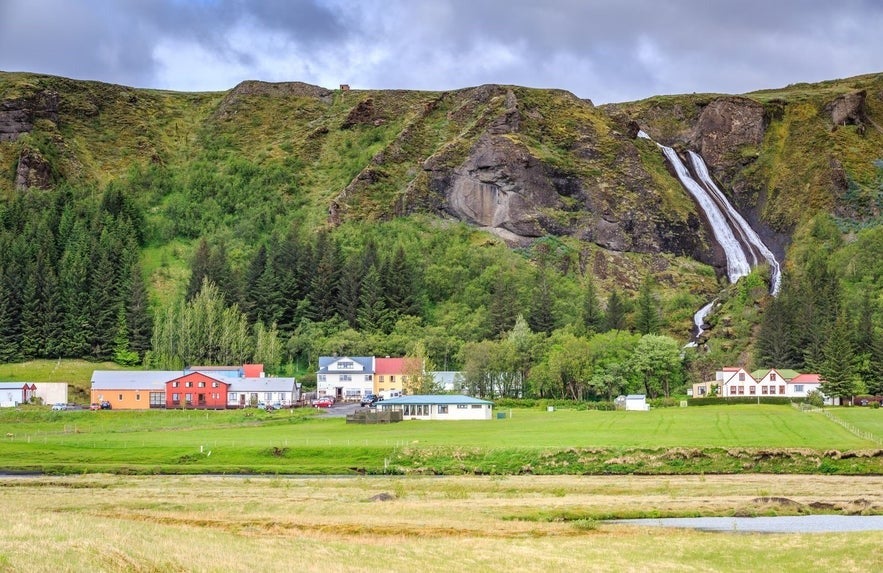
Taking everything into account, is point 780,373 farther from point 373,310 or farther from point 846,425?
point 373,310

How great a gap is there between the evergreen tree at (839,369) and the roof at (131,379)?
6922cm

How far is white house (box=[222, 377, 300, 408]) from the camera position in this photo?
123 m

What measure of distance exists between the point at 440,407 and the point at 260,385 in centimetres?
2964

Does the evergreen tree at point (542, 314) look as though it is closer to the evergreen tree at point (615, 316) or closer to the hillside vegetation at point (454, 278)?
the hillside vegetation at point (454, 278)

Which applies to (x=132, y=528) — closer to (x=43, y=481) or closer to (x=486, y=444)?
(x=43, y=481)

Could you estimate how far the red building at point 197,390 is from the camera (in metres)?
121

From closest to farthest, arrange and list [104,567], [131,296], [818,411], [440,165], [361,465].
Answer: [104,567]
[361,465]
[818,411]
[131,296]
[440,165]

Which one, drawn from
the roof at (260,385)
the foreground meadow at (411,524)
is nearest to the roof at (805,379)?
the roof at (260,385)

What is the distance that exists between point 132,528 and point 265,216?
166199 mm

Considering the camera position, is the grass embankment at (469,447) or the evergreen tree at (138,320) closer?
the grass embankment at (469,447)

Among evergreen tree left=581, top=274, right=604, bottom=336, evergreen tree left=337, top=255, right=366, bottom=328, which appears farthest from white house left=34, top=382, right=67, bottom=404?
evergreen tree left=581, top=274, right=604, bottom=336

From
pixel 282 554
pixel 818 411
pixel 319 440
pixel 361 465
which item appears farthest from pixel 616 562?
pixel 818 411

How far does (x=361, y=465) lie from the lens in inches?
2685

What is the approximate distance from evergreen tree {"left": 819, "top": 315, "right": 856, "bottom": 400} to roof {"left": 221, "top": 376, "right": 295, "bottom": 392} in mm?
57713
